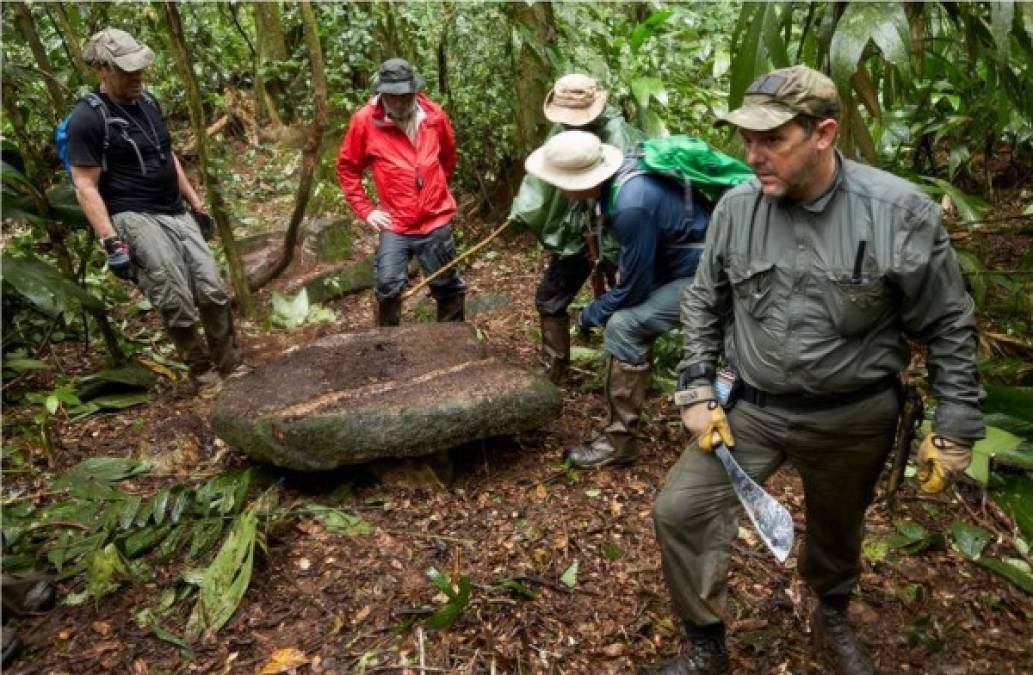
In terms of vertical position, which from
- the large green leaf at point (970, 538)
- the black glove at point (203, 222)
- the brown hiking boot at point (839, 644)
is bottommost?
the large green leaf at point (970, 538)

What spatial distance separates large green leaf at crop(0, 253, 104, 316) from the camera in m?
4.79

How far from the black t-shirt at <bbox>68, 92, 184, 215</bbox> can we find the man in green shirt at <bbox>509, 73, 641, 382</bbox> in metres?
2.45

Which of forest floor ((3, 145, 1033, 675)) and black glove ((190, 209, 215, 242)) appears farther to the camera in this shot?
black glove ((190, 209, 215, 242))

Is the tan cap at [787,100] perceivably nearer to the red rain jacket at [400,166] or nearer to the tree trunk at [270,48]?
A: the red rain jacket at [400,166]

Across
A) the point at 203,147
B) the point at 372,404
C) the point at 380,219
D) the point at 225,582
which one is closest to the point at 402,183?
the point at 380,219

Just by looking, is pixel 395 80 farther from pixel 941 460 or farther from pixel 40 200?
pixel 941 460

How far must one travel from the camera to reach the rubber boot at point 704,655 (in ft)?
9.83

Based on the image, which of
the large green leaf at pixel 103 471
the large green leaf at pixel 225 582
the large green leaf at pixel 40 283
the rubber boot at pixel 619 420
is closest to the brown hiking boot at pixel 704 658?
the rubber boot at pixel 619 420

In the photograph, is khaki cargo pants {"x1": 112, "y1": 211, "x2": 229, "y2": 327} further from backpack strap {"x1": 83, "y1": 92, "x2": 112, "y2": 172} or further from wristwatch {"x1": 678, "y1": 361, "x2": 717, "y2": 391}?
wristwatch {"x1": 678, "y1": 361, "x2": 717, "y2": 391}

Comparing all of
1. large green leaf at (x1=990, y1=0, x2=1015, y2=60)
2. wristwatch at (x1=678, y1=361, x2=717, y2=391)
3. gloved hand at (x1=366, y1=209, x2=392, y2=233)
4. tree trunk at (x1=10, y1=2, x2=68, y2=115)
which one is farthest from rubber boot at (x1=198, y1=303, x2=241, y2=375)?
large green leaf at (x1=990, y1=0, x2=1015, y2=60)

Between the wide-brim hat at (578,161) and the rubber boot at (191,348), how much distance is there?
296 centimetres

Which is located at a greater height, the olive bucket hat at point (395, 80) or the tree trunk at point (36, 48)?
the tree trunk at point (36, 48)

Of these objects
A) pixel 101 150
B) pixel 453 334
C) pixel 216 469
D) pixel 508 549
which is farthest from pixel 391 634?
pixel 101 150

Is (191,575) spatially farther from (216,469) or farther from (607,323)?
(607,323)
